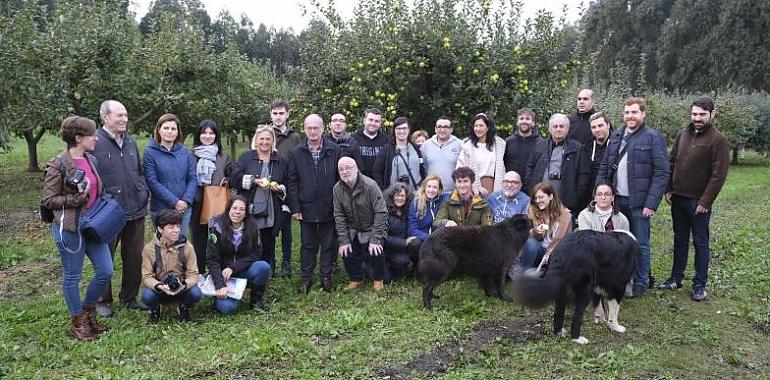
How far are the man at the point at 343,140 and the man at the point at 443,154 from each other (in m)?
0.84

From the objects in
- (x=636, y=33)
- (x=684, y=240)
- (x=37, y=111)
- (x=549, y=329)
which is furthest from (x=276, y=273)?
(x=636, y=33)

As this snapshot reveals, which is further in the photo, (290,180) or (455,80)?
(455,80)

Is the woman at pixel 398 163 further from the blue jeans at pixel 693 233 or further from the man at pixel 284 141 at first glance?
the blue jeans at pixel 693 233

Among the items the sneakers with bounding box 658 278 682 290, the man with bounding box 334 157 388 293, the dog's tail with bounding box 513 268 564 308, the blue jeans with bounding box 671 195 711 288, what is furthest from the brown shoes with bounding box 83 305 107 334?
the blue jeans with bounding box 671 195 711 288

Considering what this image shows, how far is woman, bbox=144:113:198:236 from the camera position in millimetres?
5691

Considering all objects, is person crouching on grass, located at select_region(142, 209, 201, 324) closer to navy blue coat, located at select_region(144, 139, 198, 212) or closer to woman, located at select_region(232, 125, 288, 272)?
navy blue coat, located at select_region(144, 139, 198, 212)

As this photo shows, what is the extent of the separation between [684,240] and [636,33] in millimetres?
36716

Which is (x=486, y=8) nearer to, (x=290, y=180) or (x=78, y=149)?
(x=290, y=180)

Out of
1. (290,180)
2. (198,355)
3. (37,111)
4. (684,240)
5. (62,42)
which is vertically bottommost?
(198,355)

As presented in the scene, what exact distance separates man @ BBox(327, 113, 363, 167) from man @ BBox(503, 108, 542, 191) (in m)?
1.75

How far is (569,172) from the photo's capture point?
6059mm

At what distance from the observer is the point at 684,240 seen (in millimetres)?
6012

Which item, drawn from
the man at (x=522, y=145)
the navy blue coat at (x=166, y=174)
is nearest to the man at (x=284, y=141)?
the navy blue coat at (x=166, y=174)

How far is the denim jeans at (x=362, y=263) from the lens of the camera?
6.19m
